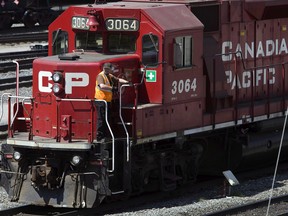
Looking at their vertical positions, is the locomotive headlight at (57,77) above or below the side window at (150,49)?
below

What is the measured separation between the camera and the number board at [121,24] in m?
12.7

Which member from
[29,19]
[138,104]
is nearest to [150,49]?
[138,104]

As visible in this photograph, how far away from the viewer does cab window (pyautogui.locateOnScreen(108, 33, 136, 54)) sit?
12.8 metres

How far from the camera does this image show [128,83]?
1224cm

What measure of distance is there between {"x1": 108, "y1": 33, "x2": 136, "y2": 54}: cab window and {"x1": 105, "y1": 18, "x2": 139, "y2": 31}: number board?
135 millimetres

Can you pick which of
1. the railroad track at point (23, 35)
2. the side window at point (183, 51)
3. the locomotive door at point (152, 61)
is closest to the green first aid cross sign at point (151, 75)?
the locomotive door at point (152, 61)

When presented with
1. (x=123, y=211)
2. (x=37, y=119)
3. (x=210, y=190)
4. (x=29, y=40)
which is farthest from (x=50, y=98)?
(x=29, y=40)

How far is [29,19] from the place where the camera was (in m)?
41.5

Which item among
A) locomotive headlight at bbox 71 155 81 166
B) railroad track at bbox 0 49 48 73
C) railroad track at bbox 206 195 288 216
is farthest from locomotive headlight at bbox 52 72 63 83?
railroad track at bbox 0 49 48 73

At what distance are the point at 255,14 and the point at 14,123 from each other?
4.86 m

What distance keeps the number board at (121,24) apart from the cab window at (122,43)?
0.13 m

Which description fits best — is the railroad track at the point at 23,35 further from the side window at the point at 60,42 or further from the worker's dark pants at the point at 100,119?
the worker's dark pants at the point at 100,119

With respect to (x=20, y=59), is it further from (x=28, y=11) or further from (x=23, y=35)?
(x=28, y=11)

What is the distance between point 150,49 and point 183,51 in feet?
1.98
